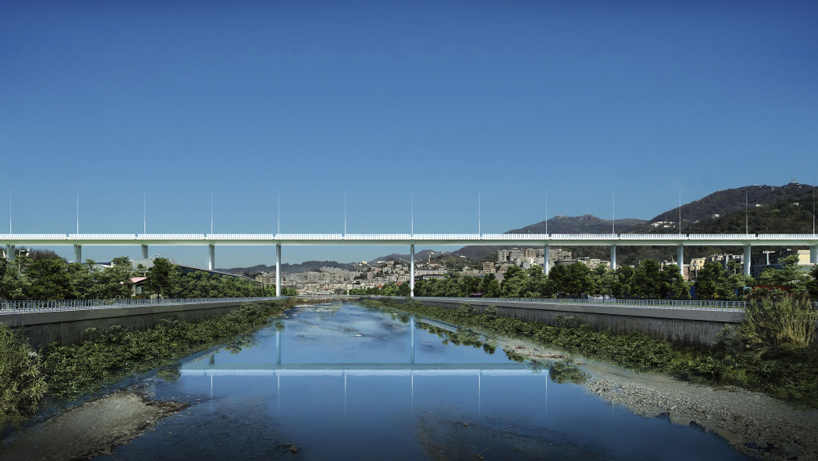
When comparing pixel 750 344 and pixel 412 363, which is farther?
pixel 412 363

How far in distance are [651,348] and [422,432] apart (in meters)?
19.3

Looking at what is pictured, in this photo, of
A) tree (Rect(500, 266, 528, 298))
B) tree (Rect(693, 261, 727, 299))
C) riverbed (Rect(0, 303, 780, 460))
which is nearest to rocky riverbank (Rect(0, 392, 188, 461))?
riverbed (Rect(0, 303, 780, 460))

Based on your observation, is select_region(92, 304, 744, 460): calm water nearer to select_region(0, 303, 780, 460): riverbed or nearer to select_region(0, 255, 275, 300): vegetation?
select_region(0, 303, 780, 460): riverbed

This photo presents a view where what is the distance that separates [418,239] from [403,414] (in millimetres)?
96126

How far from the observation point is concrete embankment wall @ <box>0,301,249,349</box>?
27.5 m

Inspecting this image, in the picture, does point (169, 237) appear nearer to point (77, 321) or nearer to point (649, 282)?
point (77, 321)

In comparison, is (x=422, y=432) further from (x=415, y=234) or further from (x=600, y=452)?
(x=415, y=234)

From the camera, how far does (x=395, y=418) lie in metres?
22.0

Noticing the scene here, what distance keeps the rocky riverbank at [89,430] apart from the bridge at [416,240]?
9114 cm

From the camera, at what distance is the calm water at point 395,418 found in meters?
17.6

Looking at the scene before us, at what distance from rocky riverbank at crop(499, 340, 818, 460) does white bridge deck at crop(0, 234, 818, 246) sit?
87.2 metres

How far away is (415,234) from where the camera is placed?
391 feet

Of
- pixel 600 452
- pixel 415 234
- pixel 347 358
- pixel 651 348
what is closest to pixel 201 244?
pixel 415 234

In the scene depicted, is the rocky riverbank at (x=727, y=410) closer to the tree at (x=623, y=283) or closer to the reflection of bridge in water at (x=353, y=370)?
the reflection of bridge in water at (x=353, y=370)
